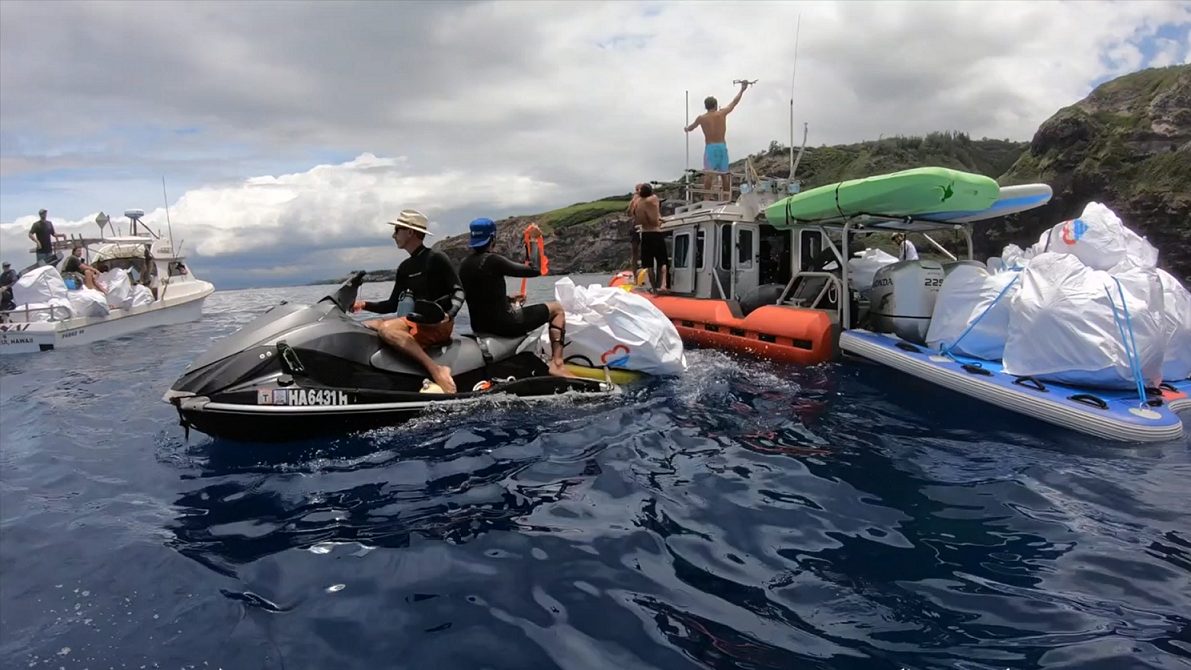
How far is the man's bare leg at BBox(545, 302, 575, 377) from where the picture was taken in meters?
7.43

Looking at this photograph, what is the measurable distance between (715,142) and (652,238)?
260cm

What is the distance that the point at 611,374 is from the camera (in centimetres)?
784

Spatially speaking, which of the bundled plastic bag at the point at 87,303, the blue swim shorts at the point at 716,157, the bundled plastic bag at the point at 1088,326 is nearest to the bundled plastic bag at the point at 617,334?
the bundled plastic bag at the point at 1088,326

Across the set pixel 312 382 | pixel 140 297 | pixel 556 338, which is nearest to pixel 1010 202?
pixel 556 338

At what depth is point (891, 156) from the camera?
Answer: 5416 cm

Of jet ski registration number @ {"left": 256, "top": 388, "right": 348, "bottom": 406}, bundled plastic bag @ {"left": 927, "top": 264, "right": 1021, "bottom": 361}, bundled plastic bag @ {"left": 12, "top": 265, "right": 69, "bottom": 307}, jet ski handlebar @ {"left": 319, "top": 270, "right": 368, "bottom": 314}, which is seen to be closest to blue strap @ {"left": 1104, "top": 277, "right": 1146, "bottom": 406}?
bundled plastic bag @ {"left": 927, "top": 264, "right": 1021, "bottom": 361}

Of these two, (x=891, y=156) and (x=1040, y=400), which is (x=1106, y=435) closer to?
(x=1040, y=400)

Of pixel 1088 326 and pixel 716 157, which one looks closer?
pixel 1088 326

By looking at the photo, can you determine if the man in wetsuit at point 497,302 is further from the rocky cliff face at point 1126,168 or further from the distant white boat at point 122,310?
the rocky cliff face at point 1126,168

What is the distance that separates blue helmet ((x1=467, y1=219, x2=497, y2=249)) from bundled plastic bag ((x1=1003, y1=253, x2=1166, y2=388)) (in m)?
5.81

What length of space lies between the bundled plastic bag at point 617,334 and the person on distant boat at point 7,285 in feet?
60.0

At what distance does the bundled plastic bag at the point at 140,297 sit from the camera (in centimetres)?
2064

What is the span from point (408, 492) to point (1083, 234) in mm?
7586

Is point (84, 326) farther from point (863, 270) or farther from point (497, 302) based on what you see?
point (863, 270)
